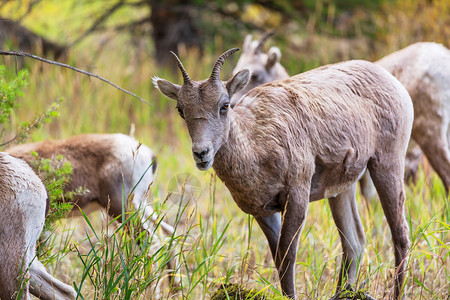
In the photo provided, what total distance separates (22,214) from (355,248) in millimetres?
2444

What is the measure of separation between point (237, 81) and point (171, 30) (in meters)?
8.82

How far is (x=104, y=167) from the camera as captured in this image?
512 cm

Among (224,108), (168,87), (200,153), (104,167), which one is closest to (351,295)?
(200,153)

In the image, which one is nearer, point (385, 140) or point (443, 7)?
point (385, 140)

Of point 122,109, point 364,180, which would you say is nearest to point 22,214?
point 364,180

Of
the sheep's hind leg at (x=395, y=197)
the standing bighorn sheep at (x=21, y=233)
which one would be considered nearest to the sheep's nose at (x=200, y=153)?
the standing bighorn sheep at (x=21, y=233)

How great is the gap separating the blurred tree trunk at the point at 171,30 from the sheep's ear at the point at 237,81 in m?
8.57

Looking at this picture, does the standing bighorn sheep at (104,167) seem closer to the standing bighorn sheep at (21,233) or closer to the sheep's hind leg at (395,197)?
the standing bighorn sheep at (21,233)

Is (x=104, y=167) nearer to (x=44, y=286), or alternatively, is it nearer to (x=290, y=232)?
(x=44, y=286)

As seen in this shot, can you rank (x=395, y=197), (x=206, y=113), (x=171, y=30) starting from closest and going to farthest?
(x=206, y=113) < (x=395, y=197) < (x=171, y=30)

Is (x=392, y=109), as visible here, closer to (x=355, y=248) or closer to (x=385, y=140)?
(x=385, y=140)

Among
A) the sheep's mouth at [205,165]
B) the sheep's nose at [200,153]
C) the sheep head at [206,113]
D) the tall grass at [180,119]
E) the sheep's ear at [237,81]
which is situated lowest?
the tall grass at [180,119]

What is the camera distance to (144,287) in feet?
11.1

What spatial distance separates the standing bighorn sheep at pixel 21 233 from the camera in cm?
333
